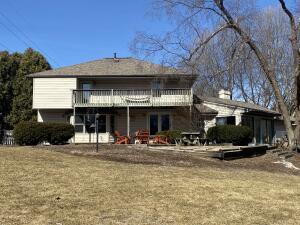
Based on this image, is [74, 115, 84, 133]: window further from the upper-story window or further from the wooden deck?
the wooden deck


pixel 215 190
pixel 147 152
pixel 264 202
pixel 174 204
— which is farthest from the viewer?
pixel 147 152

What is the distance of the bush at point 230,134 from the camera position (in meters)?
28.7

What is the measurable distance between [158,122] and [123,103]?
3.27 m

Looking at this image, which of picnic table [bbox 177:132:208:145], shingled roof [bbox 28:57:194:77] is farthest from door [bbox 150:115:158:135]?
picnic table [bbox 177:132:208:145]

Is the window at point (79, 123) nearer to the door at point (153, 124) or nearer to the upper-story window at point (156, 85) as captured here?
the door at point (153, 124)

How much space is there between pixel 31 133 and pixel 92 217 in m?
18.3

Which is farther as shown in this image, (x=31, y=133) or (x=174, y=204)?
(x=31, y=133)

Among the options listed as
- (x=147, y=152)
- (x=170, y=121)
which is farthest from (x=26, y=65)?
(x=147, y=152)

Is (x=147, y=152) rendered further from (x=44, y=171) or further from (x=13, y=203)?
(x=13, y=203)

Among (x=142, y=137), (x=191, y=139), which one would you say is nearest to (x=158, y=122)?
(x=142, y=137)

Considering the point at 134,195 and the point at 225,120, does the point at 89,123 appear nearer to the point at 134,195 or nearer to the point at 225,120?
the point at 225,120

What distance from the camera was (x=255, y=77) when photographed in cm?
5188

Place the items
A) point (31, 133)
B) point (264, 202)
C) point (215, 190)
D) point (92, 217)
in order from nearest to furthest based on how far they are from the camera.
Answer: point (92, 217), point (264, 202), point (215, 190), point (31, 133)

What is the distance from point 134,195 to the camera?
994 cm
